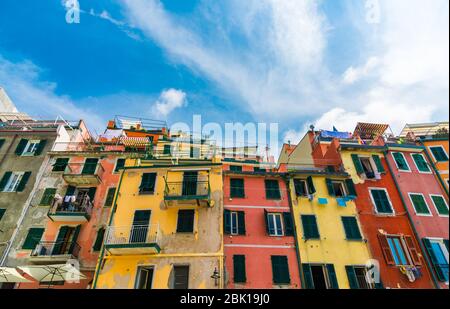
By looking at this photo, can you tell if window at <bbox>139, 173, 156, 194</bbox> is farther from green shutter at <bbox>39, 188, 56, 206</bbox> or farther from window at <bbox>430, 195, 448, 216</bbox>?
window at <bbox>430, 195, 448, 216</bbox>

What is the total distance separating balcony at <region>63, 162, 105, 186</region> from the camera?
23.0 meters

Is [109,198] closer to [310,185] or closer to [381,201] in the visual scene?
[310,185]

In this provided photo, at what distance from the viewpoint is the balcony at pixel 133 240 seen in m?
16.8

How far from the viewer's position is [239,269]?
17.9m

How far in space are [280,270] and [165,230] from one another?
8126 millimetres

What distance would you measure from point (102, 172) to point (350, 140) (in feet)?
78.0

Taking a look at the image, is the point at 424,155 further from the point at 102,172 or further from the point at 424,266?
the point at 102,172

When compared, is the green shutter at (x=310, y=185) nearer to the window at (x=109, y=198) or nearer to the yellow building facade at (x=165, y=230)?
the yellow building facade at (x=165, y=230)

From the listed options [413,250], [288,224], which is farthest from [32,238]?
[413,250]

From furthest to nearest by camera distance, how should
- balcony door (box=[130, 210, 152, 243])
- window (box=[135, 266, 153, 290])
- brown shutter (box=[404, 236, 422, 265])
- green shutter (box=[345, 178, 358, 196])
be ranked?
green shutter (box=[345, 178, 358, 196]) < brown shutter (box=[404, 236, 422, 265]) < balcony door (box=[130, 210, 152, 243]) < window (box=[135, 266, 153, 290])

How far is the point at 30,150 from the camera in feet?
85.1

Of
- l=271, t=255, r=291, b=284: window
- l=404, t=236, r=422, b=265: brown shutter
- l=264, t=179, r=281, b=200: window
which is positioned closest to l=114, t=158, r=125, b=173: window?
l=264, t=179, r=281, b=200: window

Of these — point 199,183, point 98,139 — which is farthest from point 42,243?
point 98,139

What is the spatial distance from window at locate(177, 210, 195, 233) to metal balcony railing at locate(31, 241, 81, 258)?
8044 mm
